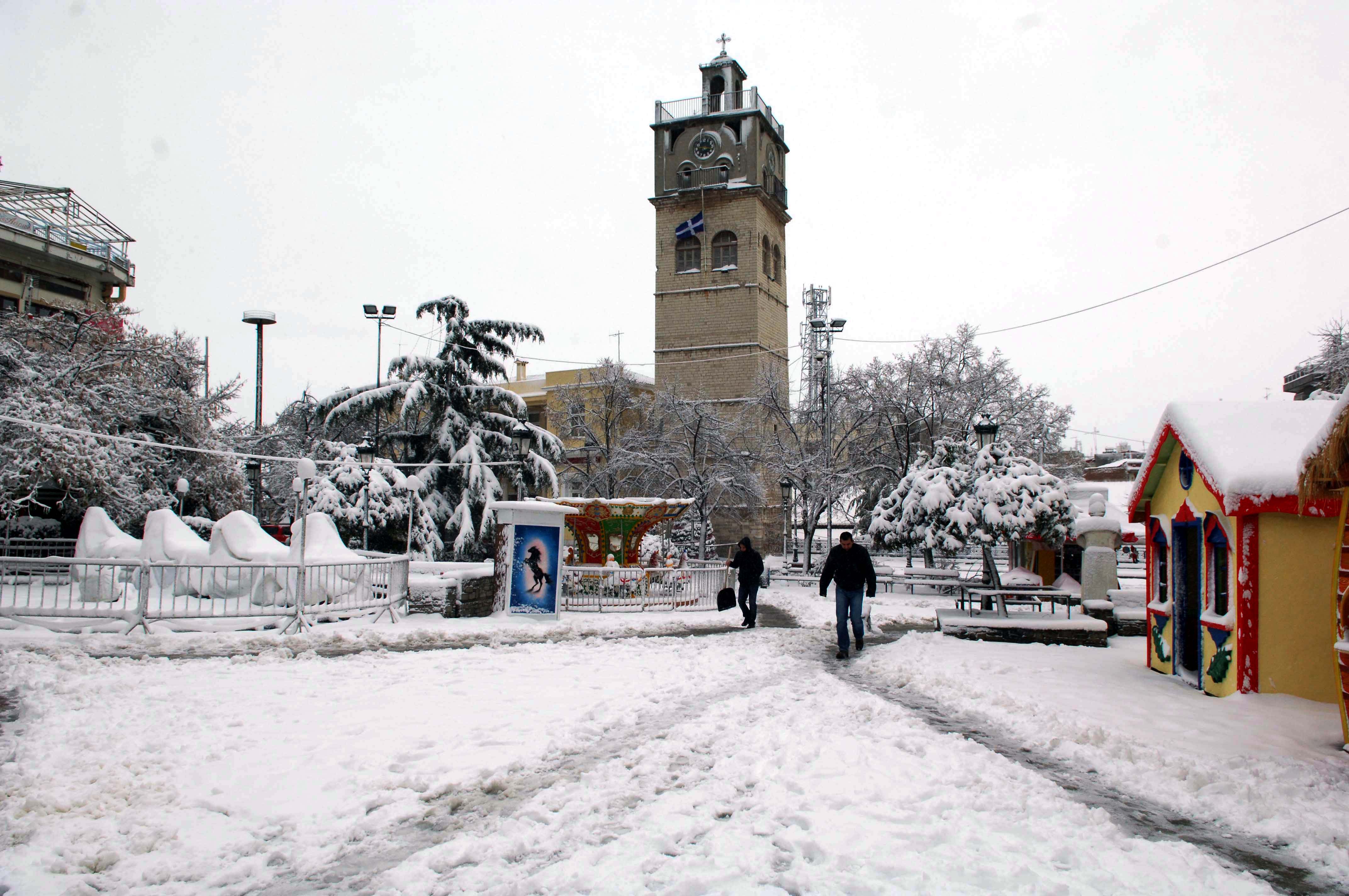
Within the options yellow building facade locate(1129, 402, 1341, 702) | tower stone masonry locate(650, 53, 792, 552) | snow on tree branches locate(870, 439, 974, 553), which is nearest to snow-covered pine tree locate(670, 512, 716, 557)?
tower stone masonry locate(650, 53, 792, 552)

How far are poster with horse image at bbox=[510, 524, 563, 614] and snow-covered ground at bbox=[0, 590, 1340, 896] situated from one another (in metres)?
6.41

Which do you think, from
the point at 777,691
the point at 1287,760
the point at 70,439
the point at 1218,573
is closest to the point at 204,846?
the point at 777,691

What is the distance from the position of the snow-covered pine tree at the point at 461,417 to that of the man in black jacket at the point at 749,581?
44.5 ft

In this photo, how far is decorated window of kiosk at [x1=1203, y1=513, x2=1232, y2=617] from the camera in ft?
28.6

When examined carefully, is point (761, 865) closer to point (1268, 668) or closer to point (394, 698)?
point (394, 698)

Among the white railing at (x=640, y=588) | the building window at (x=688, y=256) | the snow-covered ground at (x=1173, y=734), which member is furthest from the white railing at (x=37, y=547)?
the building window at (x=688, y=256)

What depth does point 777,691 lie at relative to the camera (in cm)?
924

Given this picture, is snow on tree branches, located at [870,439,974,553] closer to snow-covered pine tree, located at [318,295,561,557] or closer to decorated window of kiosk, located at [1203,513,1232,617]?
decorated window of kiosk, located at [1203,513,1232,617]

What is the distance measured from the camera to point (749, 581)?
1541 centimetres

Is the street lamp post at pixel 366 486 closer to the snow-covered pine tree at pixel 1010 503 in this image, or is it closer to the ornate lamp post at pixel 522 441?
the ornate lamp post at pixel 522 441

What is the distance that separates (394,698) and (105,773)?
9.60 ft

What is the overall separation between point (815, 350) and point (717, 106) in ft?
55.1

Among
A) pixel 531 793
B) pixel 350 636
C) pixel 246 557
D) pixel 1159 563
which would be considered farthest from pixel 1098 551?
pixel 246 557

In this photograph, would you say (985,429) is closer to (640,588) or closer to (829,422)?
(640,588)
